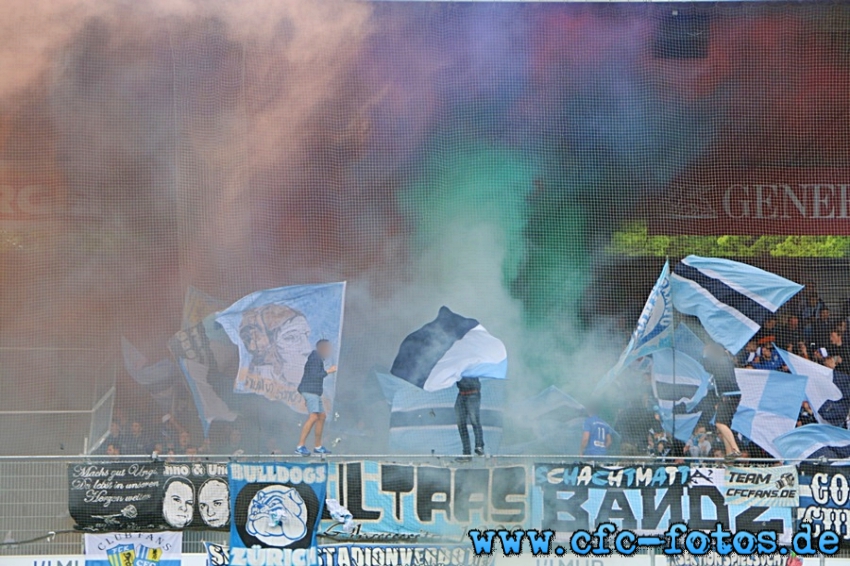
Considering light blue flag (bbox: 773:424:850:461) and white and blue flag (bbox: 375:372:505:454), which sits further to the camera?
white and blue flag (bbox: 375:372:505:454)

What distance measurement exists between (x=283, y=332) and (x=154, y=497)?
1.52m

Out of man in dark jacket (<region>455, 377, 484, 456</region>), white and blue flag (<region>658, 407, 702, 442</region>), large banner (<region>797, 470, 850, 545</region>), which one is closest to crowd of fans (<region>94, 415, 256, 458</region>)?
man in dark jacket (<region>455, 377, 484, 456</region>)

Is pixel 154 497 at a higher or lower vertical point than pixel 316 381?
lower

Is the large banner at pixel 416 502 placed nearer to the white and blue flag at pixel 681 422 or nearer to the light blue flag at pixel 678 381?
the white and blue flag at pixel 681 422

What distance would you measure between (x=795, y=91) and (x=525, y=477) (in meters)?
4.34

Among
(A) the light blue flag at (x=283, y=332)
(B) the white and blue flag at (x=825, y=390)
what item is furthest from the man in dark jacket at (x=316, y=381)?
(B) the white and blue flag at (x=825, y=390)

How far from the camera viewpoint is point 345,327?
8617mm

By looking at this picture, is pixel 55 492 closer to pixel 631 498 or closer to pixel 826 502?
pixel 631 498

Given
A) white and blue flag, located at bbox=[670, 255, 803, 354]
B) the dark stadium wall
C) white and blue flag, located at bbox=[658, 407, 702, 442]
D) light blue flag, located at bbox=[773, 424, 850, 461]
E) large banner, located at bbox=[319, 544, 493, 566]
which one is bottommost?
large banner, located at bbox=[319, 544, 493, 566]

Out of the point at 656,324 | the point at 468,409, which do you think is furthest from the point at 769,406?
the point at 468,409

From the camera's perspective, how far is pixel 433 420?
7457 millimetres

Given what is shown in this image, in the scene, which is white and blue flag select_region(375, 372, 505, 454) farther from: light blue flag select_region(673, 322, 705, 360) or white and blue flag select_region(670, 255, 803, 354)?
white and blue flag select_region(670, 255, 803, 354)

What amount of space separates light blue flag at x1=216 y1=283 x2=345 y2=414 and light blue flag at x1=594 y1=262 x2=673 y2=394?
2169mm

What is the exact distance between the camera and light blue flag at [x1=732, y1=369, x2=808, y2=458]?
734 centimetres
